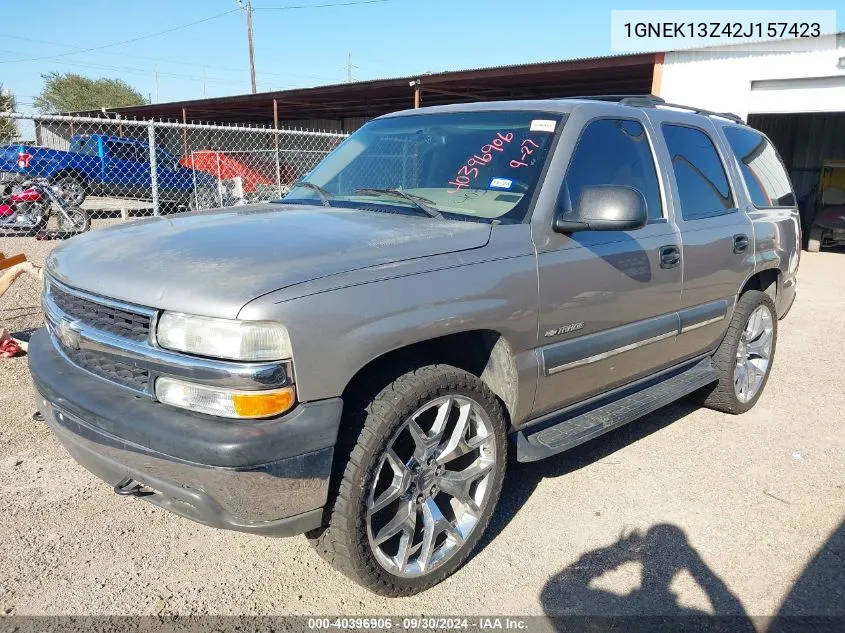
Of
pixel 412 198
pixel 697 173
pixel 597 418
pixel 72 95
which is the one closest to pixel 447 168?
pixel 412 198

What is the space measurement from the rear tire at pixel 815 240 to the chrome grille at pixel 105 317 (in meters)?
16.0

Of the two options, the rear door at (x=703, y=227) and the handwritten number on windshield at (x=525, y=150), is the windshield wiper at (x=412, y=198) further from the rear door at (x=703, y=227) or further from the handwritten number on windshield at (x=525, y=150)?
the rear door at (x=703, y=227)

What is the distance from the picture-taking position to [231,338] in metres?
2.13

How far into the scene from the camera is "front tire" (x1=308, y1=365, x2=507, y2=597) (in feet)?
7.89

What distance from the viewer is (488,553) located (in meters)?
3.04

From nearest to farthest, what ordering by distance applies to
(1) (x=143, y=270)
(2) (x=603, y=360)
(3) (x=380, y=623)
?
(1) (x=143, y=270) < (3) (x=380, y=623) < (2) (x=603, y=360)

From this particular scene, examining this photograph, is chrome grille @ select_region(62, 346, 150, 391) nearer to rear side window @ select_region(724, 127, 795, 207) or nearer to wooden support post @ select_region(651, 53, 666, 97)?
rear side window @ select_region(724, 127, 795, 207)

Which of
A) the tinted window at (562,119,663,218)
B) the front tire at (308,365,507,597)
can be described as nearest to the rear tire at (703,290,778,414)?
the tinted window at (562,119,663,218)

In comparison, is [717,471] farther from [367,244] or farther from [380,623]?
[367,244]

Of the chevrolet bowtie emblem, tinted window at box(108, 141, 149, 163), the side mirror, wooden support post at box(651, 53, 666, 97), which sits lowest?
the chevrolet bowtie emblem

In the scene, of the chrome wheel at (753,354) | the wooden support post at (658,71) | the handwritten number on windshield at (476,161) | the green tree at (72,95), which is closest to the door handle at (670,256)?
the handwritten number on windshield at (476,161)

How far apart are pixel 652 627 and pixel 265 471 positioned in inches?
62.3

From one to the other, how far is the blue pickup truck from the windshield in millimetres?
9938

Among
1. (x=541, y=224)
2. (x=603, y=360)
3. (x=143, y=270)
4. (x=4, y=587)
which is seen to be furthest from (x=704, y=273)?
(x=4, y=587)
